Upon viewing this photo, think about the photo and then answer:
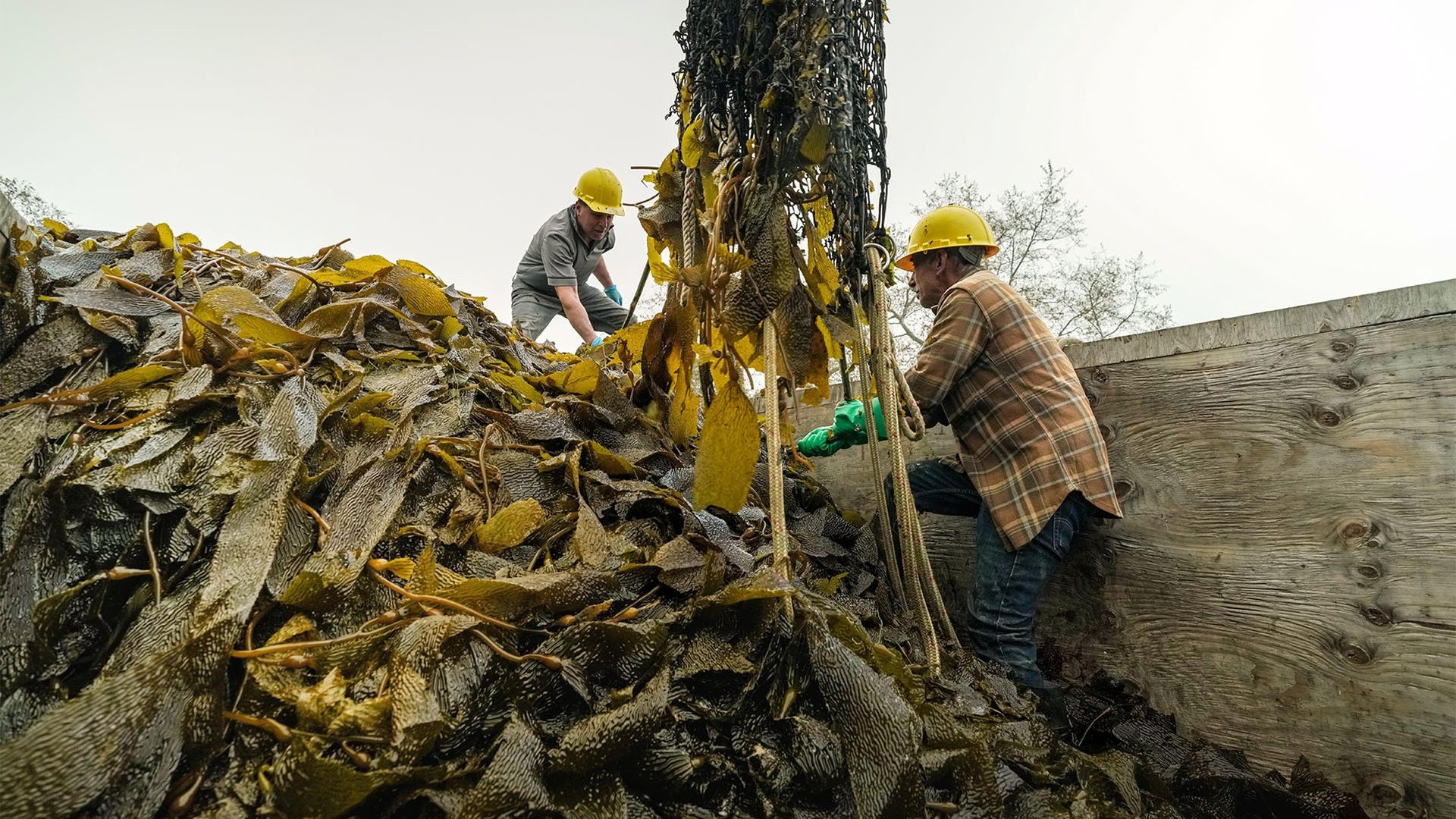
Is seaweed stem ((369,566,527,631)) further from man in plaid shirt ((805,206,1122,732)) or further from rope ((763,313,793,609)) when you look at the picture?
man in plaid shirt ((805,206,1122,732))

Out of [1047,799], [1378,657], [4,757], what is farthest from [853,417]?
[4,757]

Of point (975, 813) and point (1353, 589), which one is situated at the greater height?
point (1353, 589)

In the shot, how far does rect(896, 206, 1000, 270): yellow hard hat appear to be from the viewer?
1.74 metres

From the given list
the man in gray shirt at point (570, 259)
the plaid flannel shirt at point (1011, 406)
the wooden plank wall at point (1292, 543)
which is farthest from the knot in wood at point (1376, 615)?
the man in gray shirt at point (570, 259)

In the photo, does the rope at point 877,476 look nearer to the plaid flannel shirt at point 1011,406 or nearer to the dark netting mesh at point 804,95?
the dark netting mesh at point 804,95

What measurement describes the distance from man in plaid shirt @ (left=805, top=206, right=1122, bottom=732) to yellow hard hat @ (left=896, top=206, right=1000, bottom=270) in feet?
0.38

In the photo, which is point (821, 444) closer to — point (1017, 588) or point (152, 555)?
point (1017, 588)

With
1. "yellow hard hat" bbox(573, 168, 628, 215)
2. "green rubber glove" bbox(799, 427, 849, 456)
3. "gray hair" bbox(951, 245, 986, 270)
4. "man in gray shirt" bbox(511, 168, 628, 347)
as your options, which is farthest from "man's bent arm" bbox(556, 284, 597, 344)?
"gray hair" bbox(951, 245, 986, 270)

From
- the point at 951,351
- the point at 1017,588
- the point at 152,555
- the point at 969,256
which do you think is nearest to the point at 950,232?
the point at 969,256

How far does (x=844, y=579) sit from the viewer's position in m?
1.41

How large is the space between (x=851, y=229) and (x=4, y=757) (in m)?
1.25

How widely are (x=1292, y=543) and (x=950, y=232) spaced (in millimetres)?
1004

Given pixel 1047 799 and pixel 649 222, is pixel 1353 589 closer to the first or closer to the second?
pixel 1047 799

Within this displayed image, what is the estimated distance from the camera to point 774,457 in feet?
3.41
